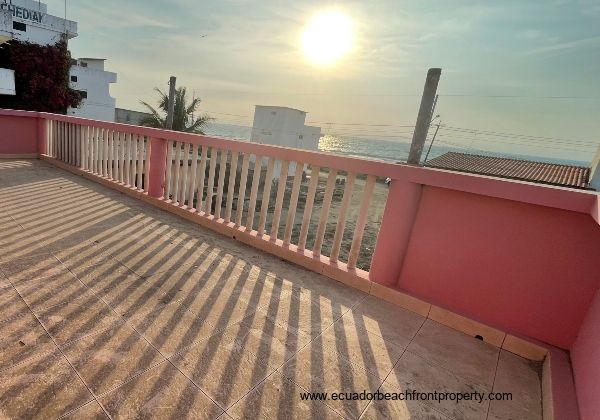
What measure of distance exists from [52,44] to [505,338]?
21.5 metres

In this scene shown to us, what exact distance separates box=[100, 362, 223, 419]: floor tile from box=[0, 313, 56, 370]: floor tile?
0.48m

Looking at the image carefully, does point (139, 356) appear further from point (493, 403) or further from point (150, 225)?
point (150, 225)

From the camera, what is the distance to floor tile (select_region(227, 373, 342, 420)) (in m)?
1.31

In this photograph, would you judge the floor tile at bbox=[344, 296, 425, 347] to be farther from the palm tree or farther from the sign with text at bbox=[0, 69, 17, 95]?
the palm tree

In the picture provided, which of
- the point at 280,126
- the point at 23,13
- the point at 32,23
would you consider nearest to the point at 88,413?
the point at 32,23

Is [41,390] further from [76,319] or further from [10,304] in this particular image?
[10,304]

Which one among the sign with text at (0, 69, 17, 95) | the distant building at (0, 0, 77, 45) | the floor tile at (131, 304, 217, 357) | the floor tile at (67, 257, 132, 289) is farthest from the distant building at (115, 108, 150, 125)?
the floor tile at (131, 304, 217, 357)

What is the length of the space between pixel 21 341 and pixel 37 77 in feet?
55.8

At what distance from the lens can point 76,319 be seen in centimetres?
173

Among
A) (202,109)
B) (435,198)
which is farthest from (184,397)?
(202,109)

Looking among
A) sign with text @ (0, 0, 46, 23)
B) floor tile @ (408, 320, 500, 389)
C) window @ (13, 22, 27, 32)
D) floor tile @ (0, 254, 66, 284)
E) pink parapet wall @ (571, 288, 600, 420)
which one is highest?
sign with text @ (0, 0, 46, 23)

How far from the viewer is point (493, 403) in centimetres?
156

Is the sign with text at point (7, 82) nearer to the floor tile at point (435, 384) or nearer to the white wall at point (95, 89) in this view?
the white wall at point (95, 89)

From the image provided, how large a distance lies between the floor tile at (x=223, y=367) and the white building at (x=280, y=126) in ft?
117
